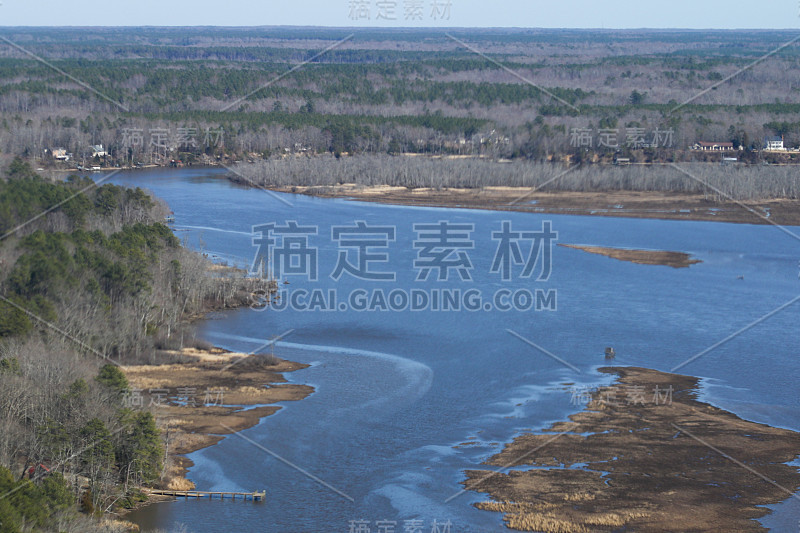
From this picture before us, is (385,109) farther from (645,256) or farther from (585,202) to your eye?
(645,256)

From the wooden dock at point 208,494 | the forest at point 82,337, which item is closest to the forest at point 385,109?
the forest at point 82,337

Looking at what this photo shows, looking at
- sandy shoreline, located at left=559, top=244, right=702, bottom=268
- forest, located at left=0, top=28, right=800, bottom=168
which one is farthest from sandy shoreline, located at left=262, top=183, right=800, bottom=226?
sandy shoreline, located at left=559, top=244, right=702, bottom=268

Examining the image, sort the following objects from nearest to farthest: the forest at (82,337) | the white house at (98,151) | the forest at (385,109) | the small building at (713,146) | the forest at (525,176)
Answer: the forest at (82,337)
the forest at (525,176)
the small building at (713,146)
the forest at (385,109)
the white house at (98,151)

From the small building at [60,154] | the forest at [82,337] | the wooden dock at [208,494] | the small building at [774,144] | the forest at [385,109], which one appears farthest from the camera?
the forest at [385,109]

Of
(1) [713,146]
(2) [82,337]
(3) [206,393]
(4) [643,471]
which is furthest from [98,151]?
(4) [643,471]

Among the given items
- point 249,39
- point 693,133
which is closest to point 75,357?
point 693,133

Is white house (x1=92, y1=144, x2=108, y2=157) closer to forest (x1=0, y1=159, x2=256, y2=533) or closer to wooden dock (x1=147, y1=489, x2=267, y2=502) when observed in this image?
forest (x1=0, y1=159, x2=256, y2=533)

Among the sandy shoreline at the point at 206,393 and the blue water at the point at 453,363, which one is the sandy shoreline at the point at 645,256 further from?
the sandy shoreline at the point at 206,393
